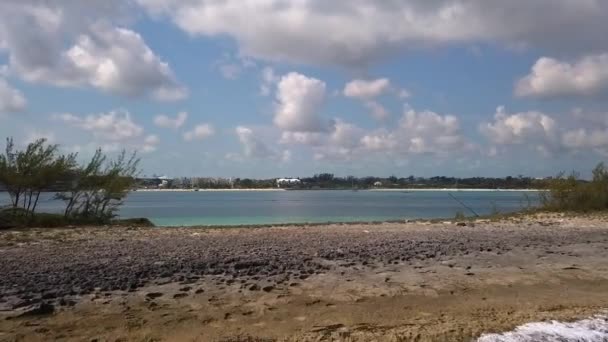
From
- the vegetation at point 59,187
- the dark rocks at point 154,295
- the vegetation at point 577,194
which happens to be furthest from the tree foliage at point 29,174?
the vegetation at point 577,194

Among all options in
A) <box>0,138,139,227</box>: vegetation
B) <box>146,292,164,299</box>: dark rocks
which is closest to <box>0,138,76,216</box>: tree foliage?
<box>0,138,139,227</box>: vegetation

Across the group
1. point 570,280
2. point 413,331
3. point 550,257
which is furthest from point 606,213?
point 413,331

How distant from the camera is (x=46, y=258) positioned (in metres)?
12.1

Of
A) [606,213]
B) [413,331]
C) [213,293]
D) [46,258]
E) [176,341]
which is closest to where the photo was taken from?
[176,341]

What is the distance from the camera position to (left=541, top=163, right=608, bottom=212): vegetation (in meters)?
31.9

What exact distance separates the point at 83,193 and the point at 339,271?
60.9ft

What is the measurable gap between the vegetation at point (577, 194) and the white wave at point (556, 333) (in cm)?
2629

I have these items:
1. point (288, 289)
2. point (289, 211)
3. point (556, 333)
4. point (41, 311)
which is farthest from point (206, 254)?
point (289, 211)

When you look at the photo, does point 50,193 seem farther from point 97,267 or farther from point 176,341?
point 176,341

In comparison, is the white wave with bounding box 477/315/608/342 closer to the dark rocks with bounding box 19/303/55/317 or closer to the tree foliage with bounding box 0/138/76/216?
the dark rocks with bounding box 19/303/55/317

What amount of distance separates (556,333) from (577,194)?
28.0 m

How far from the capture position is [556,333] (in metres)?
7.48

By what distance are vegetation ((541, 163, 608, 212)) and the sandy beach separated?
58.7 ft

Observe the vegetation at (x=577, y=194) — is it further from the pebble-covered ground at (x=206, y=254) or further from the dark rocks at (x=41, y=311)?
the dark rocks at (x=41, y=311)
